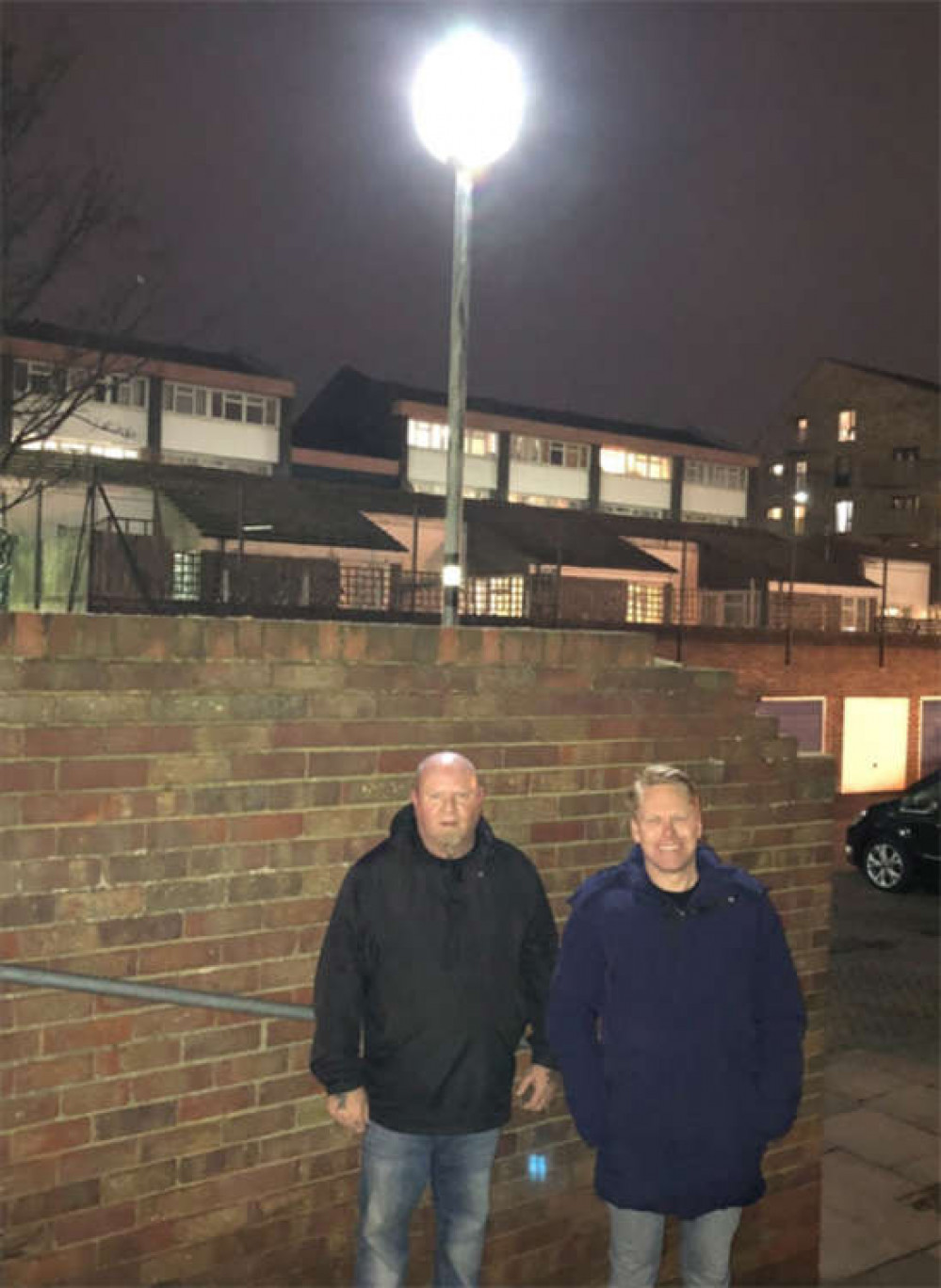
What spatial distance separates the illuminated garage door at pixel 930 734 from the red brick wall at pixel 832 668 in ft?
0.73

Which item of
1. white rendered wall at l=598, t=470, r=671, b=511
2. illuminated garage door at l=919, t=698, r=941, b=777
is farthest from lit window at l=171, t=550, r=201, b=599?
white rendered wall at l=598, t=470, r=671, b=511

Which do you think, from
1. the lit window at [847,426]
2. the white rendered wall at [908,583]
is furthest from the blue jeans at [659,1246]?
the lit window at [847,426]

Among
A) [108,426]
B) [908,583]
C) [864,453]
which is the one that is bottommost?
[908,583]

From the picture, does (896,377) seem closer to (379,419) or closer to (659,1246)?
(379,419)

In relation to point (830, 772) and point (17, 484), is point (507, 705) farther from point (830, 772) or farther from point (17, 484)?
point (17, 484)

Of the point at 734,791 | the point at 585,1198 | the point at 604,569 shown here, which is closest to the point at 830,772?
the point at 734,791

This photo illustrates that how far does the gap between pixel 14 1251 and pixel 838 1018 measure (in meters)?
6.63

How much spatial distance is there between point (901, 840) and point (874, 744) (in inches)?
449

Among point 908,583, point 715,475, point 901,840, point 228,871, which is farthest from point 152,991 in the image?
point 715,475

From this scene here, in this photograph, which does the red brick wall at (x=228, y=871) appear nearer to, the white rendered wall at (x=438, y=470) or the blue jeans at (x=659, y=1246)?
the blue jeans at (x=659, y=1246)

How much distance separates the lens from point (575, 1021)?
111 inches

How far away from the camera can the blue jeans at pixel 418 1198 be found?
300 centimetres

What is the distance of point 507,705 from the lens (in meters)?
3.69

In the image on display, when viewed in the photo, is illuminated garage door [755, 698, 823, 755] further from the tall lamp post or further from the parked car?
the tall lamp post
